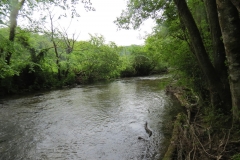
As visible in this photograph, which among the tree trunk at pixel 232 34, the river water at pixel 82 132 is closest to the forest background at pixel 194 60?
the tree trunk at pixel 232 34

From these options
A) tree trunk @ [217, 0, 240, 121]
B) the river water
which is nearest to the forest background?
tree trunk @ [217, 0, 240, 121]

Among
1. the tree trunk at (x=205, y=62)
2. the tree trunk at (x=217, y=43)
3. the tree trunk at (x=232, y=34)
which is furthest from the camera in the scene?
the tree trunk at (x=205, y=62)

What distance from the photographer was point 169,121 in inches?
305

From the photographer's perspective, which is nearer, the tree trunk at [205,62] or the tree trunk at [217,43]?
the tree trunk at [217,43]

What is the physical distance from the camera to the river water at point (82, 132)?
5.38 meters

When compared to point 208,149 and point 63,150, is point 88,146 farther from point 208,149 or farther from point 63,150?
point 208,149

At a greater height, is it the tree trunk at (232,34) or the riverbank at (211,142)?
the tree trunk at (232,34)

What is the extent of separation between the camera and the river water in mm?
5383

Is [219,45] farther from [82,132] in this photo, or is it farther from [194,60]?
[82,132]

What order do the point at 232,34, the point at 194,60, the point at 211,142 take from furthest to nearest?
the point at 194,60
the point at 232,34
the point at 211,142


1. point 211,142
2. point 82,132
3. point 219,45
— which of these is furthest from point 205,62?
point 82,132

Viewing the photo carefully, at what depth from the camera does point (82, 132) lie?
7090 millimetres

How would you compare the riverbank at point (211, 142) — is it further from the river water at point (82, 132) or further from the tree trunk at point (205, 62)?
the river water at point (82, 132)

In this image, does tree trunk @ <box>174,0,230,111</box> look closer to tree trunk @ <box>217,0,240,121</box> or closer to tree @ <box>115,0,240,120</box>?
tree @ <box>115,0,240,120</box>
